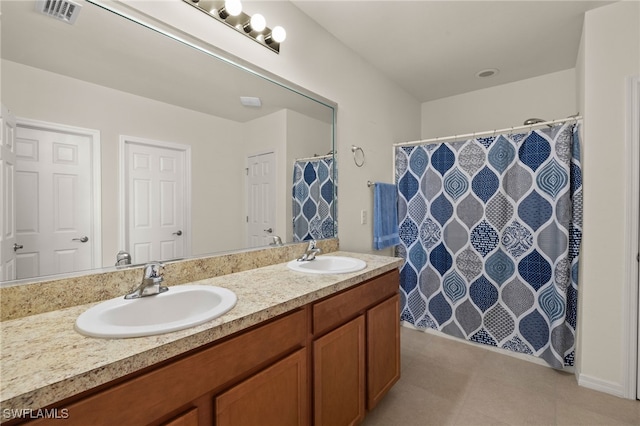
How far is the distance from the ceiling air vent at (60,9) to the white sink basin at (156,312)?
0.99 meters

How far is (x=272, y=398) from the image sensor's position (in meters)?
0.99

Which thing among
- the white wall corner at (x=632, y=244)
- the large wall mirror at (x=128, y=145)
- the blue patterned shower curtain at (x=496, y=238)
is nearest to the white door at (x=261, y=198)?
the large wall mirror at (x=128, y=145)

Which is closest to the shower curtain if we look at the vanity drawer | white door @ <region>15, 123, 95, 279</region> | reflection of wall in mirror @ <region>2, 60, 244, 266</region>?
reflection of wall in mirror @ <region>2, 60, 244, 266</region>

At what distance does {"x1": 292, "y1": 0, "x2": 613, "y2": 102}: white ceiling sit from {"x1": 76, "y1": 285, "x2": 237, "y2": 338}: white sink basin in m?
1.76

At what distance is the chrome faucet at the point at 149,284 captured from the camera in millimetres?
1045

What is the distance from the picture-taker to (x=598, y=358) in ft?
5.98

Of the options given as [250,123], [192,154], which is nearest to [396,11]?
[250,123]

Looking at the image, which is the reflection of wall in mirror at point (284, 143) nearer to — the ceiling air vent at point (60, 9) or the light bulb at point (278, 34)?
the light bulb at point (278, 34)

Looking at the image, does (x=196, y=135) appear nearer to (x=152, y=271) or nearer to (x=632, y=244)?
(x=152, y=271)

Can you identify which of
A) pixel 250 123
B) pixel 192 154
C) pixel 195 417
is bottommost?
pixel 195 417

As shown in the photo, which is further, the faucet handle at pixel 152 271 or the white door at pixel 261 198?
the white door at pixel 261 198

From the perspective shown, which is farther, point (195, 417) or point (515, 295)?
point (515, 295)

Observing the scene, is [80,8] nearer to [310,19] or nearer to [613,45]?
[310,19]

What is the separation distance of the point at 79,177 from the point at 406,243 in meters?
2.44
